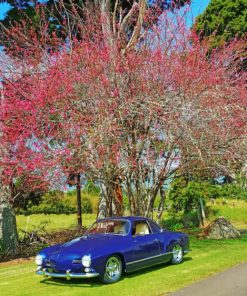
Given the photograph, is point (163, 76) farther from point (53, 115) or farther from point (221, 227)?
point (221, 227)

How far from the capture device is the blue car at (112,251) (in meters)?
7.88

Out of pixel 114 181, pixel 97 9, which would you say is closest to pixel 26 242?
pixel 114 181

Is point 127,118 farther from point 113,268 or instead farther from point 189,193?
point 189,193

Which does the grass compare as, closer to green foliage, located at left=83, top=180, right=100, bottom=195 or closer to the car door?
green foliage, located at left=83, top=180, right=100, bottom=195

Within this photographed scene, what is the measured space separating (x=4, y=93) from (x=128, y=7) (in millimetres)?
7052

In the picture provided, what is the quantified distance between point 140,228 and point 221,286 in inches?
101

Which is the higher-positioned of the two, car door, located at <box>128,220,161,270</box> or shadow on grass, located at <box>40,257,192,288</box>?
car door, located at <box>128,220,161,270</box>

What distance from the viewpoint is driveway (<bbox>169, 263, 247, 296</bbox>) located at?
23.1 ft

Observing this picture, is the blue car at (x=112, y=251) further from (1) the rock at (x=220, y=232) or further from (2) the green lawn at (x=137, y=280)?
(1) the rock at (x=220, y=232)

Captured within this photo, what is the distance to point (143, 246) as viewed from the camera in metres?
9.08

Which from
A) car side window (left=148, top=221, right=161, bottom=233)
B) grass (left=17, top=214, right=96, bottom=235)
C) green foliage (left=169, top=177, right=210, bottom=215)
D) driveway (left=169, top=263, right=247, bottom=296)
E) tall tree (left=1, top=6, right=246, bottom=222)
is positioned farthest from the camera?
green foliage (left=169, top=177, right=210, bottom=215)

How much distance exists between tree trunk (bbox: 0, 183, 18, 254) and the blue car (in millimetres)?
5845

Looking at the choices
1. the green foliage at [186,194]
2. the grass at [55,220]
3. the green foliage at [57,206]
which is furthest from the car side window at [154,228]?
the green foliage at [57,206]

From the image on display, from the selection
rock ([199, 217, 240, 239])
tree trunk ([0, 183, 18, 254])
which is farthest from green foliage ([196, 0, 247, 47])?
tree trunk ([0, 183, 18, 254])
